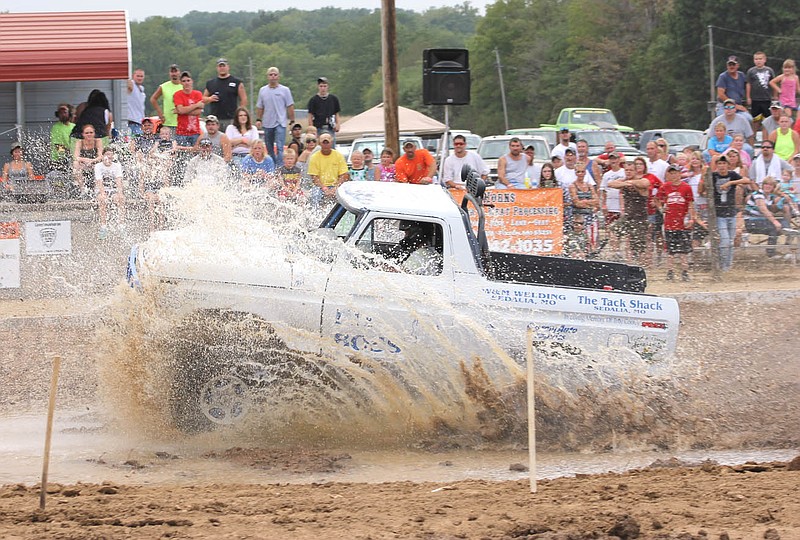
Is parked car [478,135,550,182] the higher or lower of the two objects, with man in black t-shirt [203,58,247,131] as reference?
lower

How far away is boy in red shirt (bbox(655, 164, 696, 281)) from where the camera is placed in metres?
14.1

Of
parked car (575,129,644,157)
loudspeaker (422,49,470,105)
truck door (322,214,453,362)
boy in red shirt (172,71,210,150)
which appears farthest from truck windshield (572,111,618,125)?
truck door (322,214,453,362)

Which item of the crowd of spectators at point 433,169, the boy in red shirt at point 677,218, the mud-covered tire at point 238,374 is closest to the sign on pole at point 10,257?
the crowd of spectators at point 433,169

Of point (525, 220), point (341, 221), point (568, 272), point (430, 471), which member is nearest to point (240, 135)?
point (525, 220)

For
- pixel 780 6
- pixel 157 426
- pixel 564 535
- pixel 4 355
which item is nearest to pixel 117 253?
pixel 4 355

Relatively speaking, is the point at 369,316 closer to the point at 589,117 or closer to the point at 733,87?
the point at 733,87

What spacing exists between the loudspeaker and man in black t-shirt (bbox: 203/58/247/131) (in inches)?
126

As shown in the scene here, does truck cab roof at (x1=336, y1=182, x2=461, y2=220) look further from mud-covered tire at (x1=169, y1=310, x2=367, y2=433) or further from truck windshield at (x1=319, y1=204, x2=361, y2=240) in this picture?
mud-covered tire at (x1=169, y1=310, x2=367, y2=433)

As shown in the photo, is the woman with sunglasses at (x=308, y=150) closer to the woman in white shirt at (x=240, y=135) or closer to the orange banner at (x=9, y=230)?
the woman in white shirt at (x=240, y=135)

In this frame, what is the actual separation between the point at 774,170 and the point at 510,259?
22.0 ft

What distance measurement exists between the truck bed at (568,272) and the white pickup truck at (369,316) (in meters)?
1.05

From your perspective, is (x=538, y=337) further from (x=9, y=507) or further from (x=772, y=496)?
(x=9, y=507)

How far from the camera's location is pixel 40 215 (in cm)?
1342

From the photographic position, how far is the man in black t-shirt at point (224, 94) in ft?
56.4
